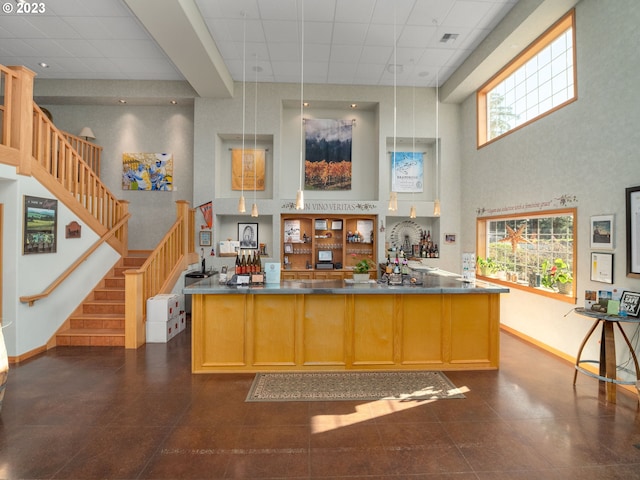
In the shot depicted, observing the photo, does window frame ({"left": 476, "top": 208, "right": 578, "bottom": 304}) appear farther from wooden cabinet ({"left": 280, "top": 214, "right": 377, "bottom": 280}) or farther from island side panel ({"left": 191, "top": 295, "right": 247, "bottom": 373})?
island side panel ({"left": 191, "top": 295, "right": 247, "bottom": 373})

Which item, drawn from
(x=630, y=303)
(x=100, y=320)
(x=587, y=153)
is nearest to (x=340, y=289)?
(x=630, y=303)

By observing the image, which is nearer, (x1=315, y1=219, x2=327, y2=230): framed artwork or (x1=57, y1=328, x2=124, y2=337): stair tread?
(x1=57, y1=328, x2=124, y2=337): stair tread

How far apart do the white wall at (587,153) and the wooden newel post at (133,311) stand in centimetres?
640

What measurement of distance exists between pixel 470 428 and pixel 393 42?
6180 millimetres

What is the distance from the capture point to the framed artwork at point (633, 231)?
12.5 feet

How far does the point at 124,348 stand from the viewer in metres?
5.34

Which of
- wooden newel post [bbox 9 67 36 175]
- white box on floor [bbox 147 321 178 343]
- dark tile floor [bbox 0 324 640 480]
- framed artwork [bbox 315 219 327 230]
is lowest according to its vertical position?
dark tile floor [bbox 0 324 640 480]

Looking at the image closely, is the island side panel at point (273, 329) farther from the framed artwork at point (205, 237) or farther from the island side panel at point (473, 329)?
the framed artwork at point (205, 237)

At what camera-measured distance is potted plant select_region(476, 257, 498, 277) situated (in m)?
6.91

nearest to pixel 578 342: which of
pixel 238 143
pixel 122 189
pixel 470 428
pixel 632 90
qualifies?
pixel 470 428

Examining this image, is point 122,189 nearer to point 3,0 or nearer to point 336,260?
point 3,0

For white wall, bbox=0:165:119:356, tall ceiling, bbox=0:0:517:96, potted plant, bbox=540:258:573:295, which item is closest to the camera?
white wall, bbox=0:165:119:356

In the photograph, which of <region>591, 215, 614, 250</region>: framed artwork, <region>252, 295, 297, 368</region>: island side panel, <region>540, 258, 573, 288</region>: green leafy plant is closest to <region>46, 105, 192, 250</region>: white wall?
<region>252, 295, 297, 368</region>: island side panel

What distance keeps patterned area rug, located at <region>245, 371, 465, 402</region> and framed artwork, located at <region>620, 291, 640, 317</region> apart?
6.51 feet
